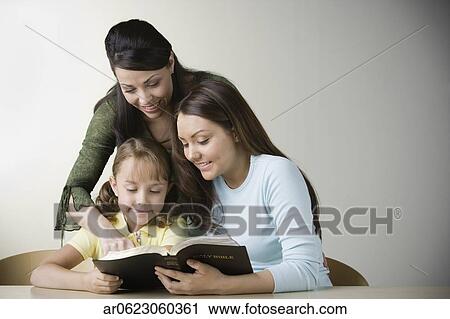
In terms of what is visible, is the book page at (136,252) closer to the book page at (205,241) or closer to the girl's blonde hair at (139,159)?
the book page at (205,241)

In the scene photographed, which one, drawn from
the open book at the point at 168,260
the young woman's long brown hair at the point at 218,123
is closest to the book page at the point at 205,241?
the open book at the point at 168,260

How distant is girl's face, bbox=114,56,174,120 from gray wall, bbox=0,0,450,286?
4.1 inches

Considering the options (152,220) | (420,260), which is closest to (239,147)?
(152,220)

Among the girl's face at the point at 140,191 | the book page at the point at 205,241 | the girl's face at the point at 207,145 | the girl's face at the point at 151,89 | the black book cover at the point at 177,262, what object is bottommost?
the black book cover at the point at 177,262

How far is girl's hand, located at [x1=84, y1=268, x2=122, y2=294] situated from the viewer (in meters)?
2.52

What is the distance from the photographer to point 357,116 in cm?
278

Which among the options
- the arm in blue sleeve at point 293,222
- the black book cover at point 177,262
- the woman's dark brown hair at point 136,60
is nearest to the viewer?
the black book cover at point 177,262

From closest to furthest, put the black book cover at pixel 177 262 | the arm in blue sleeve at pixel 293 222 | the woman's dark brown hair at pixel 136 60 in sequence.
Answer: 1. the black book cover at pixel 177 262
2. the arm in blue sleeve at pixel 293 222
3. the woman's dark brown hair at pixel 136 60

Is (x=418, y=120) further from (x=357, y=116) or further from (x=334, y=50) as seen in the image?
(x=334, y=50)

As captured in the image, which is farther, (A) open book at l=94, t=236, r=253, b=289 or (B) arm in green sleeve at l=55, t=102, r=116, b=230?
(B) arm in green sleeve at l=55, t=102, r=116, b=230

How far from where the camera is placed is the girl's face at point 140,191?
2684mm

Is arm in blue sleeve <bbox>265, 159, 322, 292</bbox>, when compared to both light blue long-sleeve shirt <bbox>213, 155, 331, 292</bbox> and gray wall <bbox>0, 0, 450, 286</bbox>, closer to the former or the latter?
light blue long-sleeve shirt <bbox>213, 155, 331, 292</bbox>

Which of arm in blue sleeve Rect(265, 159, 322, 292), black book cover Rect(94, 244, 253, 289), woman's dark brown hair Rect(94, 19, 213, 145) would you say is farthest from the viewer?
woman's dark brown hair Rect(94, 19, 213, 145)

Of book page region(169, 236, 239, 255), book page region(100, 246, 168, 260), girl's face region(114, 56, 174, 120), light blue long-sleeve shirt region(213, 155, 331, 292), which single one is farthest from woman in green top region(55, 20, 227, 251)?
light blue long-sleeve shirt region(213, 155, 331, 292)
